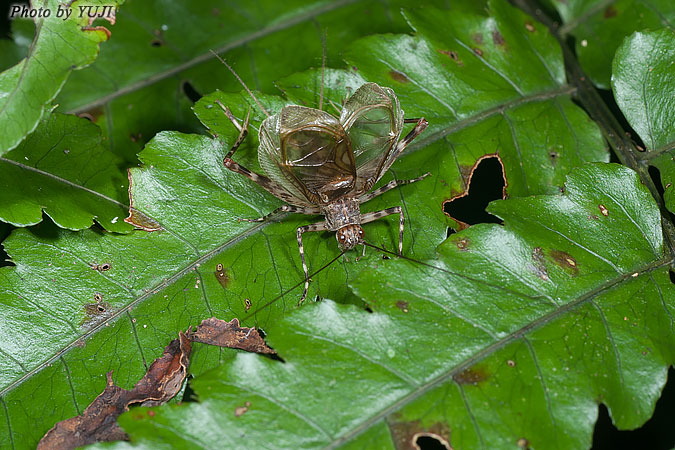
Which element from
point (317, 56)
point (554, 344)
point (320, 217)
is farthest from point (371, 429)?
point (317, 56)

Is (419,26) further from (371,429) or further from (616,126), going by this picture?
(371,429)

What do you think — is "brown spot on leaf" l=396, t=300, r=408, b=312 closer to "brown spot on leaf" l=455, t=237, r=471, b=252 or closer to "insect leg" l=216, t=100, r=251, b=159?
"brown spot on leaf" l=455, t=237, r=471, b=252

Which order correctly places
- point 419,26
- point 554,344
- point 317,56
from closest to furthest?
point 554,344 → point 419,26 → point 317,56

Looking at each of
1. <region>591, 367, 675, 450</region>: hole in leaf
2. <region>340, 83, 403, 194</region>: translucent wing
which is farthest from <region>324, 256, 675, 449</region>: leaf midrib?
<region>340, 83, 403, 194</region>: translucent wing

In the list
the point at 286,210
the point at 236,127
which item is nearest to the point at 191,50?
the point at 236,127

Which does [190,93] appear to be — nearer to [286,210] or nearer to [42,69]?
[286,210]

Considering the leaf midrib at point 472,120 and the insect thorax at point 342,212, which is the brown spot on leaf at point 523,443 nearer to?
the insect thorax at point 342,212
